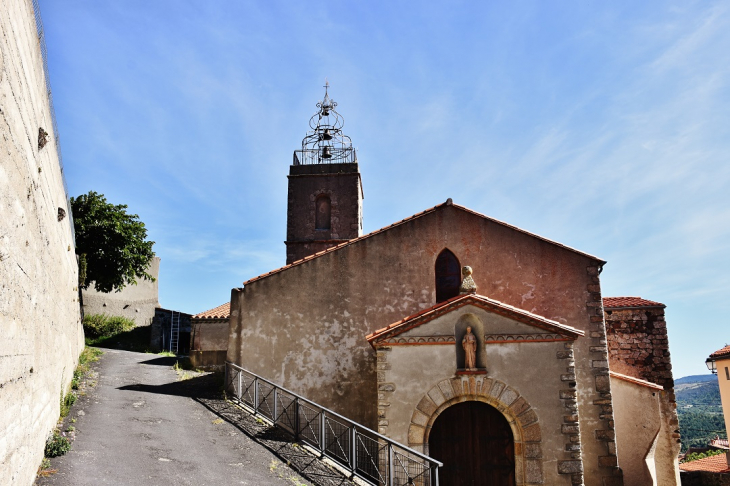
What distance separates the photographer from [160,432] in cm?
1022

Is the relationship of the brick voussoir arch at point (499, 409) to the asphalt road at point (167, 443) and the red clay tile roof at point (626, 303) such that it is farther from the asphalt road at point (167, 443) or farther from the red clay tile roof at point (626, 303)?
the red clay tile roof at point (626, 303)

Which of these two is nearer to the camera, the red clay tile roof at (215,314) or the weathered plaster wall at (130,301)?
the red clay tile roof at (215,314)

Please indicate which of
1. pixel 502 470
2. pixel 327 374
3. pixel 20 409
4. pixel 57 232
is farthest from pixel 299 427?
pixel 20 409

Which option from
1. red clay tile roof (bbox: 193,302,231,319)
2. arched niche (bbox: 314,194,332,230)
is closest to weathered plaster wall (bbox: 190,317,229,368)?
red clay tile roof (bbox: 193,302,231,319)

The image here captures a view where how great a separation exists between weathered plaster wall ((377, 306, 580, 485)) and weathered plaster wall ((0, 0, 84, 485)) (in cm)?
614

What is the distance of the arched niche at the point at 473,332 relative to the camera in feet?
36.3

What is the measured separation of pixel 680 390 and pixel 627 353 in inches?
7183

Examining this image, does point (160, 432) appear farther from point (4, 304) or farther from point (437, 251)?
point (437, 251)

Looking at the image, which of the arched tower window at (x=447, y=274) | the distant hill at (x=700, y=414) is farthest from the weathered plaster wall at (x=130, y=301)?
the distant hill at (x=700, y=414)

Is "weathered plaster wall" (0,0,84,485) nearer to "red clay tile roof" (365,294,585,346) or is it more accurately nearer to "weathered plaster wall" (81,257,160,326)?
"red clay tile roof" (365,294,585,346)

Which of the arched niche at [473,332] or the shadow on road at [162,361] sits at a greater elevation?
the arched niche at [473,332]

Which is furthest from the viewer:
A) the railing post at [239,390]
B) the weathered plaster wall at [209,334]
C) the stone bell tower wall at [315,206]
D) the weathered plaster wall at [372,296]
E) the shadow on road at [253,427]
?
the stone bell tower wall at [315,206]

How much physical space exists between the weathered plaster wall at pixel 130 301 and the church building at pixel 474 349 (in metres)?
17.4

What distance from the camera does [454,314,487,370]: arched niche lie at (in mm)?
11078
